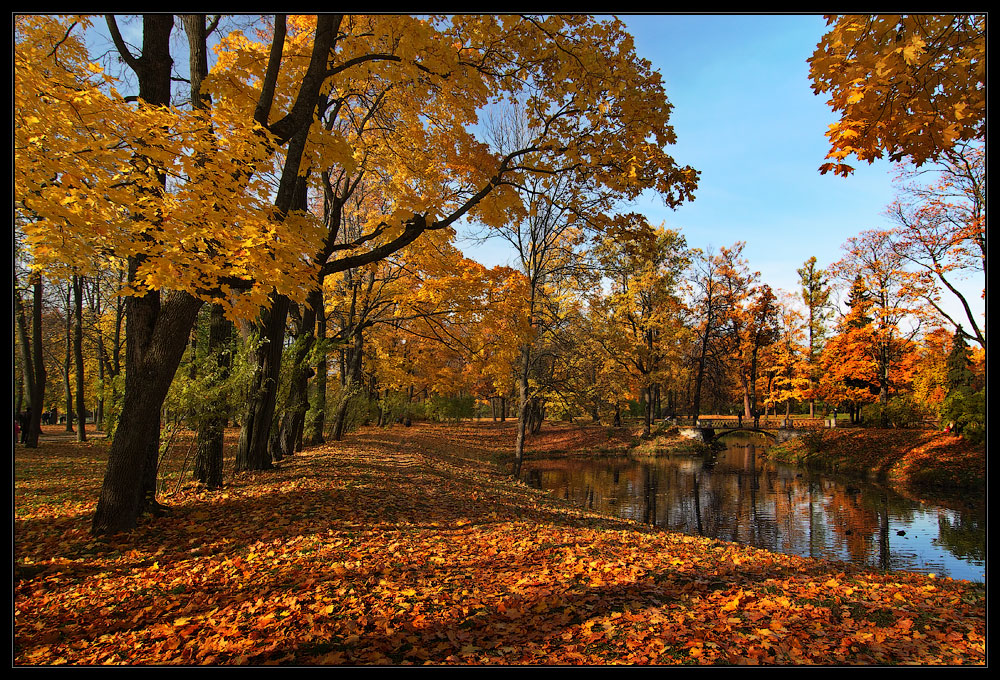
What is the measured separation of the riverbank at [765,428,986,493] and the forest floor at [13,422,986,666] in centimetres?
1175

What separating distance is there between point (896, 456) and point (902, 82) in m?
18.1

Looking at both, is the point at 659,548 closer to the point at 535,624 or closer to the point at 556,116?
the point at 535,624

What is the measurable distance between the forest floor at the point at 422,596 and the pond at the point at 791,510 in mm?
2815

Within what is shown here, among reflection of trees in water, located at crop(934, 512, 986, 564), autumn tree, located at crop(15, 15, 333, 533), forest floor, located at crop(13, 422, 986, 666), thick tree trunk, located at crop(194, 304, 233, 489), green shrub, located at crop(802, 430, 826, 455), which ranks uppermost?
autumn tree, located at crop(15, 15, 333, 533)

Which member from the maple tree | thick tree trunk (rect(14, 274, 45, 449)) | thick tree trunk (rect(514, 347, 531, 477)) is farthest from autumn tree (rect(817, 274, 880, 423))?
thick tree trunk (rect(14, 274, 45, 449))

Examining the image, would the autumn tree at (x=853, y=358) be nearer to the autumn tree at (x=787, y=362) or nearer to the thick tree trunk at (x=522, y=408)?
the autumn tree at (x=787, y=362)

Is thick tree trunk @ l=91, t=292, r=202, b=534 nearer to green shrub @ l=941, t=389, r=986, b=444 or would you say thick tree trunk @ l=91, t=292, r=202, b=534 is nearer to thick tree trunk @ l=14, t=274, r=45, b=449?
thick tree trunk @ l=14, t=274, r=45, b=449

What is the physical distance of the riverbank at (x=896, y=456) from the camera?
13.7 meters

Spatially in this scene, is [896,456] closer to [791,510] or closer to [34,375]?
[791,510]

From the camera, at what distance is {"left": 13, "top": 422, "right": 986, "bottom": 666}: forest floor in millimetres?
3125

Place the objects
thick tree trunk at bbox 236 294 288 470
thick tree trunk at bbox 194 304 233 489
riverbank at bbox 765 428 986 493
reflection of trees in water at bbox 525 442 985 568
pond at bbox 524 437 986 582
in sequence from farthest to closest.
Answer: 1. riverbank at bbox 765 428 986 493
2. thick tree trunk at bbox 236 294 288 470
3. reflection of trees in water at bbox 525 442 985 568
4. pond at bbox 524 437 986 582
5. thick tree trunk at bbox 194 304 233 489

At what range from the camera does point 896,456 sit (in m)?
16.3

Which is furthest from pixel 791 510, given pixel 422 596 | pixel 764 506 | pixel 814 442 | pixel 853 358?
pixel 853 358

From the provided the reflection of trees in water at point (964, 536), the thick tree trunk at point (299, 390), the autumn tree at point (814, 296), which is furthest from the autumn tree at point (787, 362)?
the thick tree trunk at point (299, 390)
